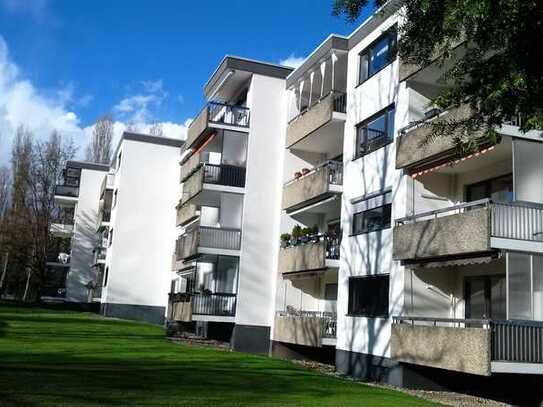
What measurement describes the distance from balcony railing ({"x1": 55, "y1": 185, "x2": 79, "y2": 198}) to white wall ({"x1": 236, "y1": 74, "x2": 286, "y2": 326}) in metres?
35.3

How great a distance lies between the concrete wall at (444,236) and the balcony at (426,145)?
1.93 meters

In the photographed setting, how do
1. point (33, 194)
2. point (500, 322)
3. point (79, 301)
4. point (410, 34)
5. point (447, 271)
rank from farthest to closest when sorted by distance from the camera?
point (33, 194)
point (79, 301)
point (447, 271)
point (500, 322)
point (410, 34)

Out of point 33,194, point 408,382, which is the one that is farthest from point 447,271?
point 33,194

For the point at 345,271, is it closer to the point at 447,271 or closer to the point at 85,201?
the point at 447,271

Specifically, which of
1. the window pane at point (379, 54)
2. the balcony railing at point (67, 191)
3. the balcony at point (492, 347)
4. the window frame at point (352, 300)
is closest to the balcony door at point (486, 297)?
the balcony at point (492, 347)

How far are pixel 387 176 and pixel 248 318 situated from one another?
10965mm

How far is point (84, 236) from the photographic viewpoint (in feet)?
196

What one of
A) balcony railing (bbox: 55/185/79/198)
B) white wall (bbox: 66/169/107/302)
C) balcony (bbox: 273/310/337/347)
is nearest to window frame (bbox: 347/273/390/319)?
balcony (bbox: 273/310/337/347)

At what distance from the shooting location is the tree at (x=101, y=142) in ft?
252

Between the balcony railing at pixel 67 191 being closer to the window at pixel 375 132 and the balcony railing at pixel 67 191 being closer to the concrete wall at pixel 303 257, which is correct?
the concrete wall at pixel 303 257

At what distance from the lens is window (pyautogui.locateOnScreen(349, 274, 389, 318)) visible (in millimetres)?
21453

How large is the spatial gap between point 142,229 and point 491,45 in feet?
119

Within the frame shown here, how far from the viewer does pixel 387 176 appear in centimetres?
2202

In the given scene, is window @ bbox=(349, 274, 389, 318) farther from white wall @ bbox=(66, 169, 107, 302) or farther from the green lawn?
white wall @ bbox=(66, 169, 107, 302)
